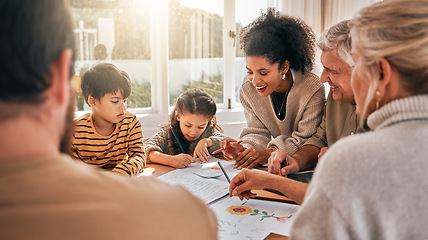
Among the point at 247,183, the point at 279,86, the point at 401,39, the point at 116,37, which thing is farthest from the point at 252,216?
the point at 116,37

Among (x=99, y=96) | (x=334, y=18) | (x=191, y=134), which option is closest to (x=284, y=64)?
(x=191, y=134)

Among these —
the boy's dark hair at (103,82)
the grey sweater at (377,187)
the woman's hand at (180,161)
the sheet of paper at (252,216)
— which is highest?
the boy's dark hair at (103,82)

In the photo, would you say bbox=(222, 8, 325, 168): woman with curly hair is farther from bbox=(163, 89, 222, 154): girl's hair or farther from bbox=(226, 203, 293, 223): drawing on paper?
bbox=(226, 203, 293, 223): drawing on paper

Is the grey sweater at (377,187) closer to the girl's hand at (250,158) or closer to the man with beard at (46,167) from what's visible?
the man with beard at (46,167)

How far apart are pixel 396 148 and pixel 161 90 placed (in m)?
2.57

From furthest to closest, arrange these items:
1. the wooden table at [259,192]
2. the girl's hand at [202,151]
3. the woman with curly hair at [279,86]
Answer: the woman with curly hair at [279,86], the girl's hand at [202,151], the wooden table at [259,192]

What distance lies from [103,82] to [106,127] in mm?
197

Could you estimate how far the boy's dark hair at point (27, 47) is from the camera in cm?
44

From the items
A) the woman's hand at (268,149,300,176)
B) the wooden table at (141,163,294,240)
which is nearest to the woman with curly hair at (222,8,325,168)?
the woman's hand at (268,149,300,176)

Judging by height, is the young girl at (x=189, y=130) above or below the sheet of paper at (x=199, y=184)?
above

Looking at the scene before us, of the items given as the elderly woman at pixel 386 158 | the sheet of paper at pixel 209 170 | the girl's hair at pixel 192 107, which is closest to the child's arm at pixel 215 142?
the girl's hair at pixel 192 107

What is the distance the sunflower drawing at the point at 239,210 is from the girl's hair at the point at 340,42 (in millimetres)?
779

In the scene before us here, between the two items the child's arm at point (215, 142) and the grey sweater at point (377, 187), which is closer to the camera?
the grey sweater at point (377, 187)

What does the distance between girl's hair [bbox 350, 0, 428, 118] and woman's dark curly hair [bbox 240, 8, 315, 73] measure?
1181 mm
